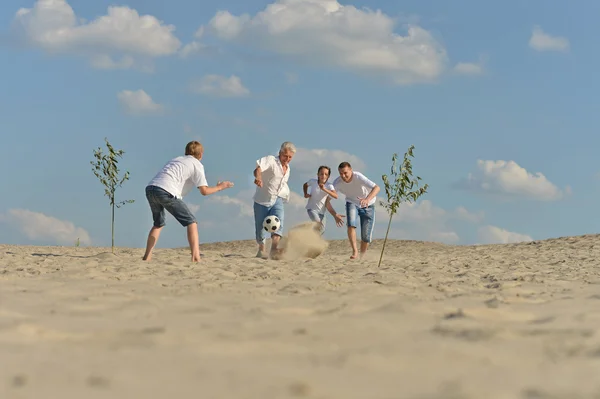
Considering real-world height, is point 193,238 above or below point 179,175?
below

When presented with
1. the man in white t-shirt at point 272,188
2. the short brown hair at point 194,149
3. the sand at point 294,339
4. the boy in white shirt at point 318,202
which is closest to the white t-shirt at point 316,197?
the boy in white shirt at point 318,202

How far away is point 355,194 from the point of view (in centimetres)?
1180

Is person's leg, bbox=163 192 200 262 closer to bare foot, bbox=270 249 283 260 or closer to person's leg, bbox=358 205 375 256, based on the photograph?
bare foot, bbox=270 249 283 260

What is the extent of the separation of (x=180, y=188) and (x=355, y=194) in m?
3.69

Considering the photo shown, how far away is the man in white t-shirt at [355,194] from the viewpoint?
38.3ft

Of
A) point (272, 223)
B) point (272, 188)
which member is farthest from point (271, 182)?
point (272, 223)

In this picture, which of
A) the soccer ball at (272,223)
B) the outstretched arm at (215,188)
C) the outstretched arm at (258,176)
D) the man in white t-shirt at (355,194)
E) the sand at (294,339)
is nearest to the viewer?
the sand at (294,339)

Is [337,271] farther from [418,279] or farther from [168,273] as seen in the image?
[168,273]

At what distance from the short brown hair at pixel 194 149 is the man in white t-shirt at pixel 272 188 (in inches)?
49.3

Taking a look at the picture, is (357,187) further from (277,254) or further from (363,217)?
(277,254)

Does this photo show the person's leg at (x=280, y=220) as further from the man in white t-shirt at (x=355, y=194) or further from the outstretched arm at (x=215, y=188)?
the outstretched arm at (x=215, y=188)

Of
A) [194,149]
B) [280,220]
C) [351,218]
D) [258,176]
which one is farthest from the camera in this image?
[351,218]

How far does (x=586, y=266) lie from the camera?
1019cm

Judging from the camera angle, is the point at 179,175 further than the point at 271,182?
No
